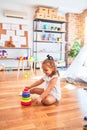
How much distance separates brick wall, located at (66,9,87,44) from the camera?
20.4ft

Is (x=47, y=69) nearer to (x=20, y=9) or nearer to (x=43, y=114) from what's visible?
(x=43, y=114)

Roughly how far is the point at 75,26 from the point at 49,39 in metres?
1.31

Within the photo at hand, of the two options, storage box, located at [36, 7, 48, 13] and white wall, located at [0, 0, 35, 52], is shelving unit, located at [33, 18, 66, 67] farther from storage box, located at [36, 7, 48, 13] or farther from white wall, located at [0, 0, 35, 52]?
storage box, located at [36, 7, 48, 13]

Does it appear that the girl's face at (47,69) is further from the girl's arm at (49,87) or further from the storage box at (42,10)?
the storage box at (42,10)

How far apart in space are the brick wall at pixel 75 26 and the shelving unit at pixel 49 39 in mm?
199

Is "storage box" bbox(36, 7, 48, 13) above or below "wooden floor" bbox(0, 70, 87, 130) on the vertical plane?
above

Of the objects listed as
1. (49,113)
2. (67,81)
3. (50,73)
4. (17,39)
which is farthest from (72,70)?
(17,39)

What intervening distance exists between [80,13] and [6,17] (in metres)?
2.92

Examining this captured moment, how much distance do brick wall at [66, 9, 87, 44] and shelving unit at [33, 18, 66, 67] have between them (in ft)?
0.65

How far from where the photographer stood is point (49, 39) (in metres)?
5.83

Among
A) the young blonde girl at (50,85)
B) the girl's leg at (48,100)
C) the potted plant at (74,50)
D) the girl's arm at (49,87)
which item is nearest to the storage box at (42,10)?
the potted plant at (74,50)

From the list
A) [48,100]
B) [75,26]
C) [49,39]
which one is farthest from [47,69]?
[75,26]

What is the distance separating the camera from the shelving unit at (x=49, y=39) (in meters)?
5.71

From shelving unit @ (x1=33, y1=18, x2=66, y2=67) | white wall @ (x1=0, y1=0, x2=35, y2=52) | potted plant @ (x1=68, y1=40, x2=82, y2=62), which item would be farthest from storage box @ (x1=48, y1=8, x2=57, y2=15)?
potted plant @ (x1=68, y1=40, x2=82, y2=62)
